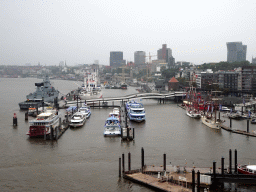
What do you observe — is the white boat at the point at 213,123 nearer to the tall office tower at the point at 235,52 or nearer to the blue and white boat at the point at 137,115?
the blue and white boat at the point at 137,115

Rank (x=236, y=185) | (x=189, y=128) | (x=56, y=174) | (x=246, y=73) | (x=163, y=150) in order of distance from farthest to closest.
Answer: (x=246, y=73), (x=189, y=128), (x=163, y=150), (x=56, y=174), (x=236, y=185)

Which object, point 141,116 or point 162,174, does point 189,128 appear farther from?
point 162,174

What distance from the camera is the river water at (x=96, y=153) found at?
1122 centimetres

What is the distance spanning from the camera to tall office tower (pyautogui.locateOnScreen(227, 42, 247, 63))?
108 m

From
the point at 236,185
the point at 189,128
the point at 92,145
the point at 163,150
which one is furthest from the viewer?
the point at 189,128

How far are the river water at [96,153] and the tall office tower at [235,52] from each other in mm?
92188

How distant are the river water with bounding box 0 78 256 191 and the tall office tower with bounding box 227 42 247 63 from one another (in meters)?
92.2

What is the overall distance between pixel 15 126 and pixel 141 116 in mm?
9140

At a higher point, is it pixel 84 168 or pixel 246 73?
pixel 246 73

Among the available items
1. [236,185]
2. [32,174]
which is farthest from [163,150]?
[32,174]

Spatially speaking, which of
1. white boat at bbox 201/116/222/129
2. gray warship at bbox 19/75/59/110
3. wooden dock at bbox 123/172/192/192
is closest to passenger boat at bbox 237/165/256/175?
wooden dock at bbox 123/172/192/192

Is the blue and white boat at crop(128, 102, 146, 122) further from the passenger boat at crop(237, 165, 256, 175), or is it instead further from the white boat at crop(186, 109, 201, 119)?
the passenger boat at crop(237, 165, 256, 175)

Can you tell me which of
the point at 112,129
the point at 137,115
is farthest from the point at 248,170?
the point at 137,115

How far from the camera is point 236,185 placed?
1044 centimetres
